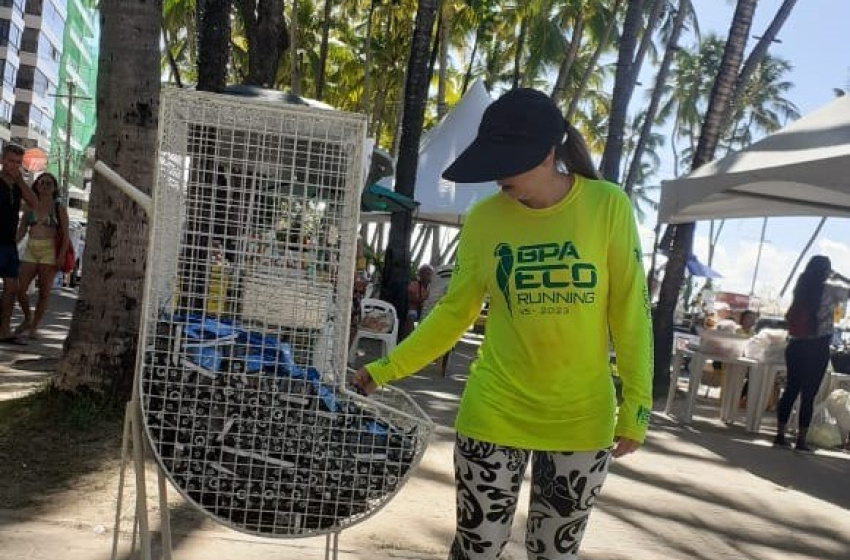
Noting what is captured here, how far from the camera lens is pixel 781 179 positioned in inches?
347

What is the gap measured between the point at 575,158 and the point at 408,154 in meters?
14.2

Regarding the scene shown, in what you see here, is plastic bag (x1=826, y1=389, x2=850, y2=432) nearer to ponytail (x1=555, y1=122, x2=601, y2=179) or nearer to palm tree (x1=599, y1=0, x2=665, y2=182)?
palm tree (x1=599, y1=0, x2=665, y2=182)

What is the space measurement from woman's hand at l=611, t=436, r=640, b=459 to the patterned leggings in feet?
0.10

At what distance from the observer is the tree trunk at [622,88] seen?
16703mm

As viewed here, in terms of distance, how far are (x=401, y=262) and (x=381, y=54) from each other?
21483 mm

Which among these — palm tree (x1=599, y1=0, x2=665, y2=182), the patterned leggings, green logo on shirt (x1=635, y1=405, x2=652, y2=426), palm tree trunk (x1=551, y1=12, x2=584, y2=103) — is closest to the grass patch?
the patterned leggings

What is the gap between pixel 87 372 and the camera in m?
6.29

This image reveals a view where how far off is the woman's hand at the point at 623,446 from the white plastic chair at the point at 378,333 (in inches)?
347

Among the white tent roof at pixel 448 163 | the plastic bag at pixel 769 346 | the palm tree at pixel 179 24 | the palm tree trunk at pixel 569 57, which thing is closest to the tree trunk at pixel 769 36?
the white tent roof at pixel 448 163

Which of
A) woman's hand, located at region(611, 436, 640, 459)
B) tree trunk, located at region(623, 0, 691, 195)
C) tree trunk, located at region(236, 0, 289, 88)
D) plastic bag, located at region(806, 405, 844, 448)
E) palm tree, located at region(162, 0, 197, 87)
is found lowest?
plastic bag, located at region(806, 405, 844, 448)

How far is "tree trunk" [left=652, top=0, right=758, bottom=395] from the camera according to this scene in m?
14.0

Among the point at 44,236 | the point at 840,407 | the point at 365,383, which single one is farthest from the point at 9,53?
the point at 365,383

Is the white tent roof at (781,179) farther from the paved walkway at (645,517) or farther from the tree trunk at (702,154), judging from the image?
the tree trunk at (702,154)

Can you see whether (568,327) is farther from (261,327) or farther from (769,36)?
(769,36)
